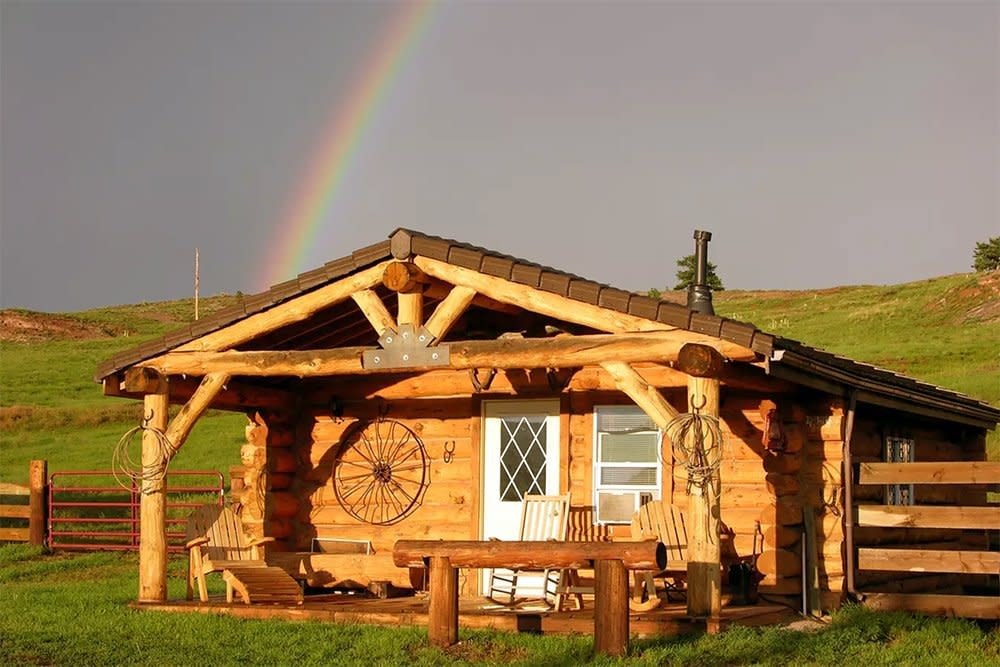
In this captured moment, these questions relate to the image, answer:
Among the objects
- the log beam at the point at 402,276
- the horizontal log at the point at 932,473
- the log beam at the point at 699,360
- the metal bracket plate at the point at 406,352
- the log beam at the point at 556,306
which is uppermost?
the log beam at the point at 402,276

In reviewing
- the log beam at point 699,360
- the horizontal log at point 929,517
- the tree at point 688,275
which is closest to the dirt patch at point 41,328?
the tree at point 688,275

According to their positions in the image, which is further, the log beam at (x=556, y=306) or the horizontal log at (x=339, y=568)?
the horizontal log at (x=339, y=568)

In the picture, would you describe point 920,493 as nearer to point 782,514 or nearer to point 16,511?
point 782,514

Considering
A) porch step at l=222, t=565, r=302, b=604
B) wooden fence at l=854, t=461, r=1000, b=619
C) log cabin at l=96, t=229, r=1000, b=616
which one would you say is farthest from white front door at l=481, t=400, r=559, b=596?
wooden fence at l=854, t=461, r=1000, b=619

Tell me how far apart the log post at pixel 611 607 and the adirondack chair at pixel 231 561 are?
427 cm

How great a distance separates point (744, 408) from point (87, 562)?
35.8 ft

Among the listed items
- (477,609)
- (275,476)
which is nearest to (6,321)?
(275,476)

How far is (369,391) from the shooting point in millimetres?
14781

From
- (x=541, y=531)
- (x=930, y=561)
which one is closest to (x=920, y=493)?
(x=930, y=561)

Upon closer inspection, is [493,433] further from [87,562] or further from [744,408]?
[87,562]

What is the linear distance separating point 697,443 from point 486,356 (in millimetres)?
2137

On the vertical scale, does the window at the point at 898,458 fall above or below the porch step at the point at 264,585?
above

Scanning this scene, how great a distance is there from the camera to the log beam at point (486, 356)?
10.9 m

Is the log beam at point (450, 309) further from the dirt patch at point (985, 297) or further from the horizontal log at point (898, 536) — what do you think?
the dirt patch at point (985, 297)
